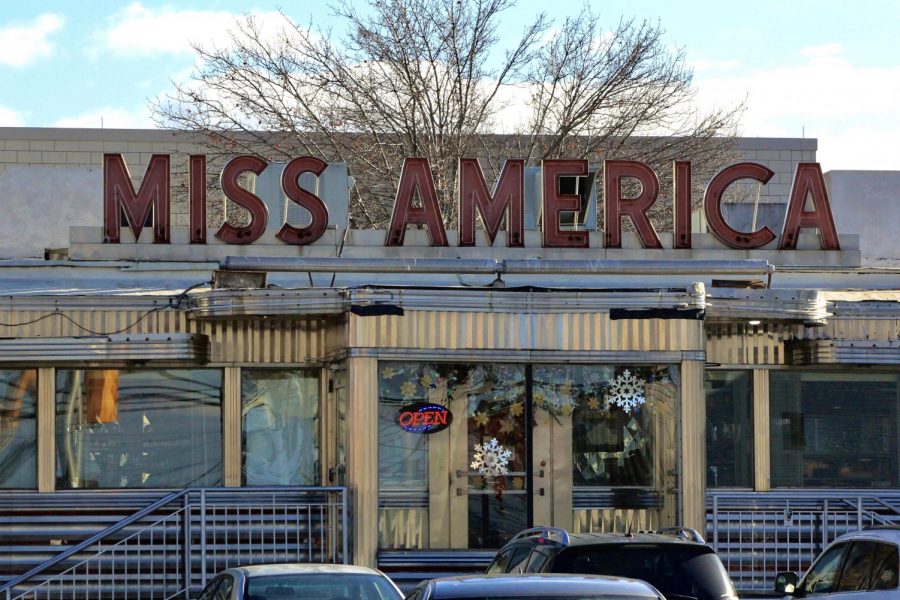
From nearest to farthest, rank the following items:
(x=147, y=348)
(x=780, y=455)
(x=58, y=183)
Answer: (x=147, y=348)
(x=780, y=455)
(x=58, y=183)

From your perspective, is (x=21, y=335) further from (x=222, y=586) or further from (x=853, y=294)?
(x=853, y=294)

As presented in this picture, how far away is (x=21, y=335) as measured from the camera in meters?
16.2

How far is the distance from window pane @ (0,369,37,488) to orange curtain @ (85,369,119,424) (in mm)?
614

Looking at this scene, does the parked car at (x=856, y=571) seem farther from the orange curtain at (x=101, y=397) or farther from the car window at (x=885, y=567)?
the orange curtain at (x=101, y=397)

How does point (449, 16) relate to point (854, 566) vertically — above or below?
above

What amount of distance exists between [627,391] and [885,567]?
593cm

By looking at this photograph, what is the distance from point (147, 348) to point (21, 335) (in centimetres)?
137

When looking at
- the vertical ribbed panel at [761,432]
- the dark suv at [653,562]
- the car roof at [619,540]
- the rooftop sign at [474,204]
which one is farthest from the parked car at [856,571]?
the rooftop sign at [474,204]

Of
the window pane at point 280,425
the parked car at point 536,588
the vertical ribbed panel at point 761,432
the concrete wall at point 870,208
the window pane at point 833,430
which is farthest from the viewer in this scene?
the concrete wall at point 870,208

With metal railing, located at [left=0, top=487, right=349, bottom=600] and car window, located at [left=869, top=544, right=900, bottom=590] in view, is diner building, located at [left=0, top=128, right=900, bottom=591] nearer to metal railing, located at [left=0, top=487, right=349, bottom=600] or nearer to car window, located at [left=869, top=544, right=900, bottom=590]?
metal railing, located at [left=0, top=487, right=349, bottom=600]

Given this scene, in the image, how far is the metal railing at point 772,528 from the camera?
16.6 m

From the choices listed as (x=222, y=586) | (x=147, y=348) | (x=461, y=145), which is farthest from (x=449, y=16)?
(x=222, y=586)

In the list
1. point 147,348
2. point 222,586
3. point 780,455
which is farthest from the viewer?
point 780,455

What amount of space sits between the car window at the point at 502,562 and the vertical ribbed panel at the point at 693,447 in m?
3.90
